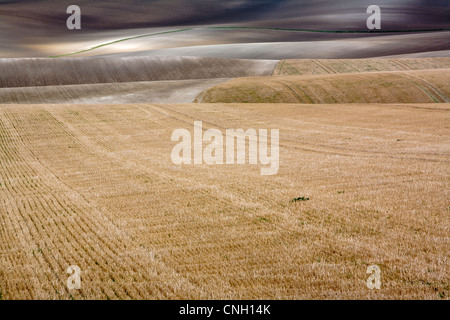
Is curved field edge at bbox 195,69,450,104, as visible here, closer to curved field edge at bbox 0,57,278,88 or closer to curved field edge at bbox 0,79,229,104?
curved field edge at bbox 0,79,229,104

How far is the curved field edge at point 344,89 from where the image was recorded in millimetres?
44250

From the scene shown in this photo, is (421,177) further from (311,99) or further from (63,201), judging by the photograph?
(311,99)

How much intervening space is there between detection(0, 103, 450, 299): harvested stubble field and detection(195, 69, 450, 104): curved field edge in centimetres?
1699

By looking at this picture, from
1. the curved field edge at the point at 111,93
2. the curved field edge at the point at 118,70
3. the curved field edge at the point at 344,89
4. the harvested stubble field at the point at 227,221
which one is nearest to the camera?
the harvested stubble field at the point at 227,221

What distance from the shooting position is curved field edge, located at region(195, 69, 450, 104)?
44250mm

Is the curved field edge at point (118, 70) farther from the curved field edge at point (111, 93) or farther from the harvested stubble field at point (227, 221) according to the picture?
the harvested stubble field at point (227, 221)

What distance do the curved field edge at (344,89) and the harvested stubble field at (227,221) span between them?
16989 mm

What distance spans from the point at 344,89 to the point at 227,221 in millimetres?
36587

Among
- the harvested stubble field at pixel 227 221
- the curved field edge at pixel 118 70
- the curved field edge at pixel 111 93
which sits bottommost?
the harvested stubble field at pixel 227 221

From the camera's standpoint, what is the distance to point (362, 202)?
1431 centimetres

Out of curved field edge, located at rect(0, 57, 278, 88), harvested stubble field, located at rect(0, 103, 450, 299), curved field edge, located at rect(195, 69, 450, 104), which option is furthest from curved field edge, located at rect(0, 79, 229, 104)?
harvested stubble field, located at rect(0, 103, 450, 299)

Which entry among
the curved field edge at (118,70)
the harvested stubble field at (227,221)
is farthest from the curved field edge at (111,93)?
the harvested stubble field at (227,221)

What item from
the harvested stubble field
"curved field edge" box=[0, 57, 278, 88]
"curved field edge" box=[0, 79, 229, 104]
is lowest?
the harvested stubble field

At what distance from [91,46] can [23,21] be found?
21.8m
